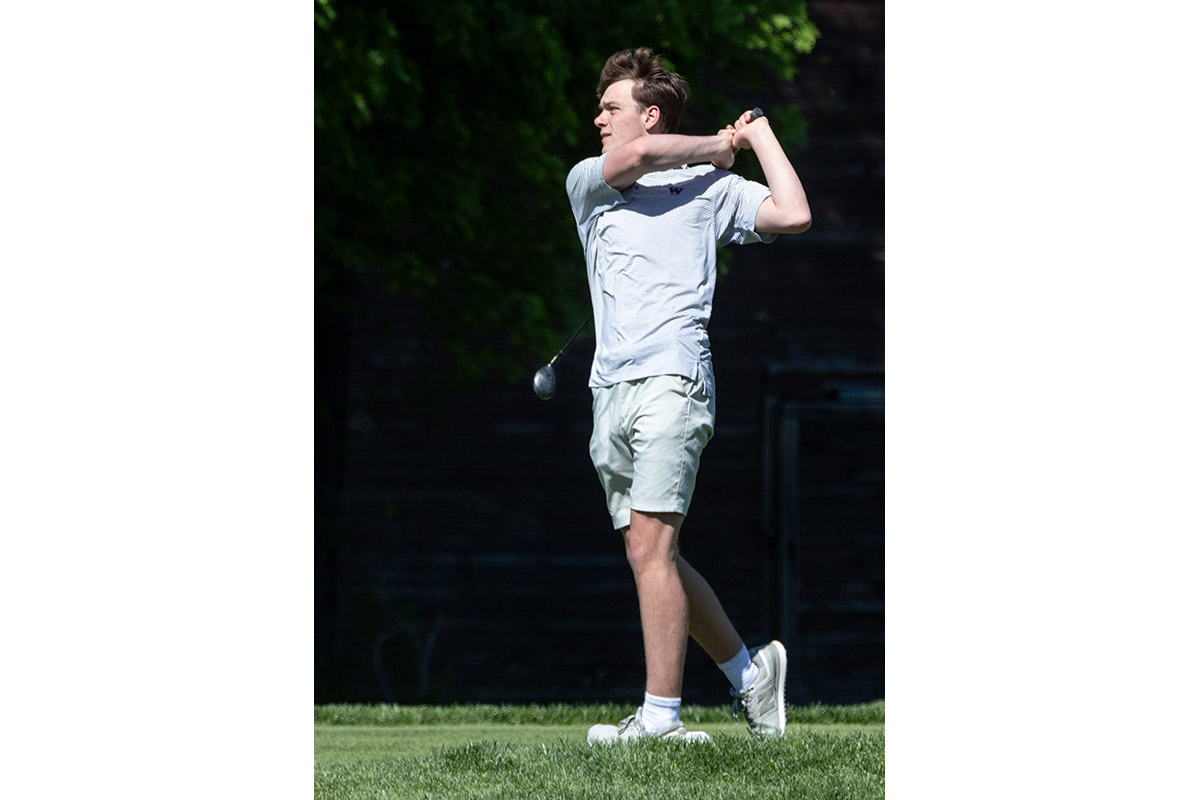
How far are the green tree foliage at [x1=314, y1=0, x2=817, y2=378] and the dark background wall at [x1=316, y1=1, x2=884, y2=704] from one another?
6.04 ft

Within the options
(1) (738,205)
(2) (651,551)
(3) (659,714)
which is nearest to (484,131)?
(1) (738,205)

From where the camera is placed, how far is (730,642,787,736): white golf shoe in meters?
4.38

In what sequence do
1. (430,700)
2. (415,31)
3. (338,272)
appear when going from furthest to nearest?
(430,700)
(338,272)
(415,31)

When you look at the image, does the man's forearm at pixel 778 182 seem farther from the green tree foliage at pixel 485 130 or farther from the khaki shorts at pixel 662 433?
the green tree foliage at pixel 485 130

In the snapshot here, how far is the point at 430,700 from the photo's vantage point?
11047 millimetres

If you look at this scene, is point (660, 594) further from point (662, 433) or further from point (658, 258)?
point (658, 258)

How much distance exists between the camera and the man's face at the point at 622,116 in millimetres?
4207

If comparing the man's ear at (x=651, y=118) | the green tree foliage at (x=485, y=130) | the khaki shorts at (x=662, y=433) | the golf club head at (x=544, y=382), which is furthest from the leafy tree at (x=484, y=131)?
the khaki shorts at (x=662, y=433)

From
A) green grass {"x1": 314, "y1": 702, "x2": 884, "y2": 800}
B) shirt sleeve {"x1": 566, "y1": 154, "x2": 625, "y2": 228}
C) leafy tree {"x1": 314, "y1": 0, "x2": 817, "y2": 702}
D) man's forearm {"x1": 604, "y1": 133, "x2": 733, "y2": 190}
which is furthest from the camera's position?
leafy tree {"x1": 314, "y1": 0, "x2": 817, "y2": 702}

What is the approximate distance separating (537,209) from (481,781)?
5.70m

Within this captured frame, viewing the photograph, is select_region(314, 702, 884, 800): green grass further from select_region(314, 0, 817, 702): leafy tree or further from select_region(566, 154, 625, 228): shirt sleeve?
select_region(314, 0, 817, 702): leafy tree

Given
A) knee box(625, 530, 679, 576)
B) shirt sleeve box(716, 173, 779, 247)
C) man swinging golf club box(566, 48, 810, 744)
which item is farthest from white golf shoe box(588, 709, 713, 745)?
shirt sleeve box(716, 173, 779, 247)
